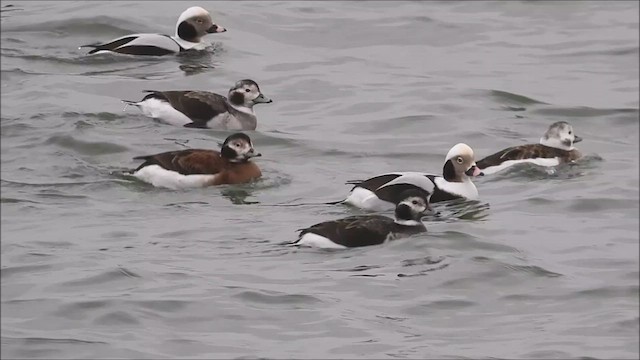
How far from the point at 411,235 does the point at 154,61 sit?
7744 millimetres

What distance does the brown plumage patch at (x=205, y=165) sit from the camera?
14875 mm

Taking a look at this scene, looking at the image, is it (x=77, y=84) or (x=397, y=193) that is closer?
(x=397, y=193)

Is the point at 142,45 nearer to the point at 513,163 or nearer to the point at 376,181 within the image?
the point at 513,163

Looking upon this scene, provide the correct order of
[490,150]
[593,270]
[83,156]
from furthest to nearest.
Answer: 1. [490,150]
2. [83,156]
3. [593,270]

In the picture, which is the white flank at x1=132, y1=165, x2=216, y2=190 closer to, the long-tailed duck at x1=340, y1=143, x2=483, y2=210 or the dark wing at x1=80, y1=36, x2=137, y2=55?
the long-tailed duck at x1=340, y1=143, x2=483, y2=210

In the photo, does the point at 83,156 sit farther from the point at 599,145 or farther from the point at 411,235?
the point at 599,145

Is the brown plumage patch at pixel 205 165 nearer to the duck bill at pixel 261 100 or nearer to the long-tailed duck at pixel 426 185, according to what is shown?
the long-tailed duck at pixel 426 185

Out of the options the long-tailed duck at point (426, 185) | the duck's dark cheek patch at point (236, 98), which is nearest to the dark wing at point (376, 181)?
the long-tailed duck at point (426, 185)

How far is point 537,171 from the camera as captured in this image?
52.1 ft

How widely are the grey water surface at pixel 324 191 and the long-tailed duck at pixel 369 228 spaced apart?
93 mm

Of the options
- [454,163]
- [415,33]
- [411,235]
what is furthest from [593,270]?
[415,33]

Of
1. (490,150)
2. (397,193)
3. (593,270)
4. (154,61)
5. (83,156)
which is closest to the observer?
(593,270)

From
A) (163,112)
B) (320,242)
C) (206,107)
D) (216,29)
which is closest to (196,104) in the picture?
(206,107)

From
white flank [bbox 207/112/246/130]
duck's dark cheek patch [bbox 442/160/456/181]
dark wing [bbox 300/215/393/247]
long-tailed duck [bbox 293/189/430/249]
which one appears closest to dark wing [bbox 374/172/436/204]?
duck's dark cheek patch [bbox 442/160/456/181]
